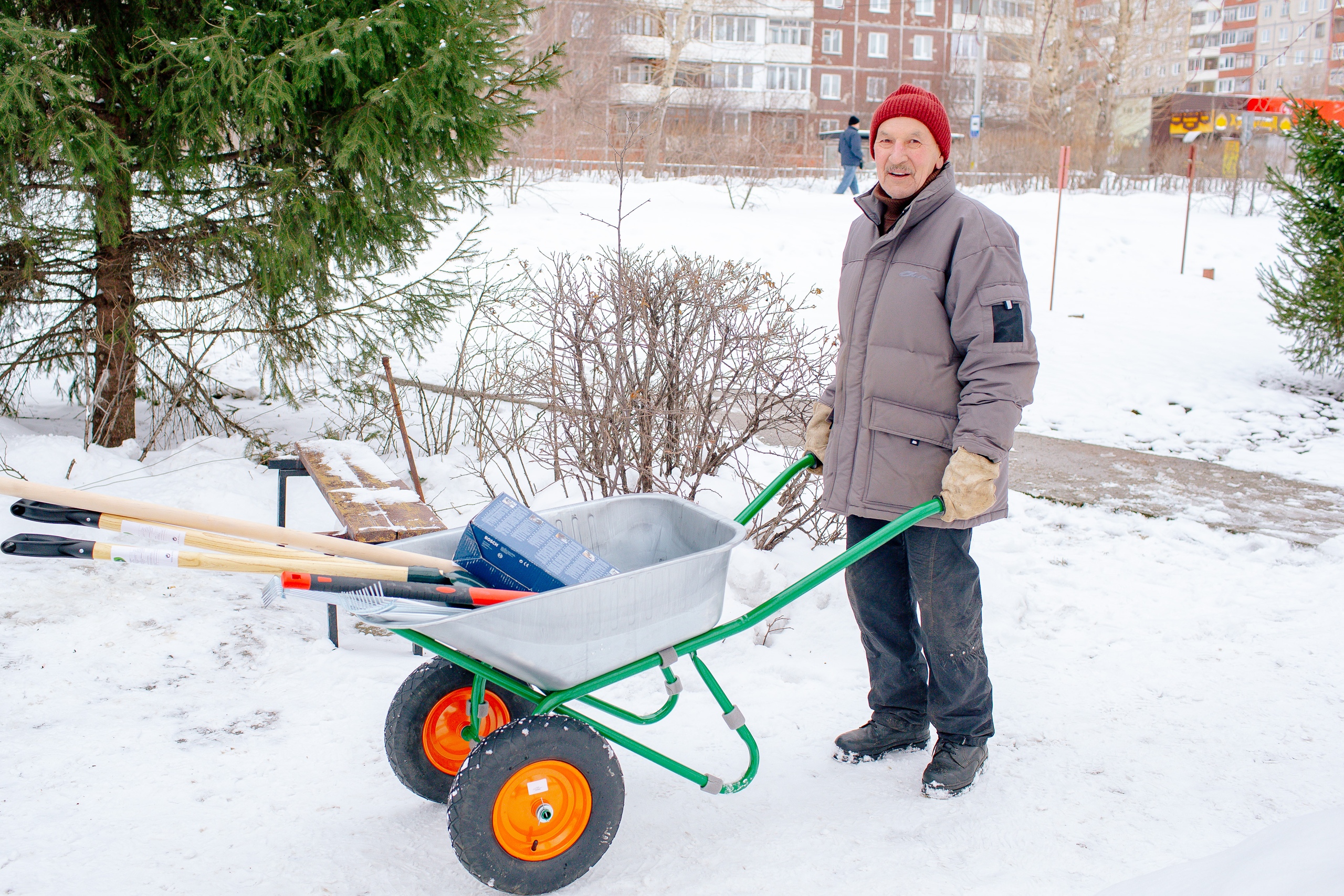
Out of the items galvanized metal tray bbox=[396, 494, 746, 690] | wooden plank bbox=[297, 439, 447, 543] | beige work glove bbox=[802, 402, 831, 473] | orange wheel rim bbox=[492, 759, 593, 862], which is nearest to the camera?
galvanized metal tray bbox=[396, 494, 746, 690]

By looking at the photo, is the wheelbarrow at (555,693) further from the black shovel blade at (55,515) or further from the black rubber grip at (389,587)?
the black shovel blade at (55,515)

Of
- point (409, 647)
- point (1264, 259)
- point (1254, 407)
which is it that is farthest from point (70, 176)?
point (1264, 259)

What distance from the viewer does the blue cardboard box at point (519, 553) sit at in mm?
2213

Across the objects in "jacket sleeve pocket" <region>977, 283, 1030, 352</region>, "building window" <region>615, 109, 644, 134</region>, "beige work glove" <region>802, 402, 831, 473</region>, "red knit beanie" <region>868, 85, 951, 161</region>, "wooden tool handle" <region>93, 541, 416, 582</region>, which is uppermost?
"building window" <region>615, 109, 644, 134</region>

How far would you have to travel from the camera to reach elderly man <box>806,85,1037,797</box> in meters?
2.39

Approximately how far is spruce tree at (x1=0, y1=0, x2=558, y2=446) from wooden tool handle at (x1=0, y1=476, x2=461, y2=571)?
309 cm

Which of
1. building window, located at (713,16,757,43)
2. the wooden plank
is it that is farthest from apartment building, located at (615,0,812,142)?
the wooden plank

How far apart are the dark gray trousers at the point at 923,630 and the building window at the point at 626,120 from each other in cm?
1660

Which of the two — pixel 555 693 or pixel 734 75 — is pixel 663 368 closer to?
pixel 555 693

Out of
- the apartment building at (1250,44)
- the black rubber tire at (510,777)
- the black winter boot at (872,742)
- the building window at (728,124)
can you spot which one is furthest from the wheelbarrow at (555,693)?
the apartment building at (1250,44)

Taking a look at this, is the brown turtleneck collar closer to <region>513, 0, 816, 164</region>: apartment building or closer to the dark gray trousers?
the dark gray trousers

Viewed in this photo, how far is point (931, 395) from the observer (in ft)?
8.27

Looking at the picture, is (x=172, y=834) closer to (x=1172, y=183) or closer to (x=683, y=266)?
(x=683, y=266)

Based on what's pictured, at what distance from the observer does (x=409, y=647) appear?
3584mm
